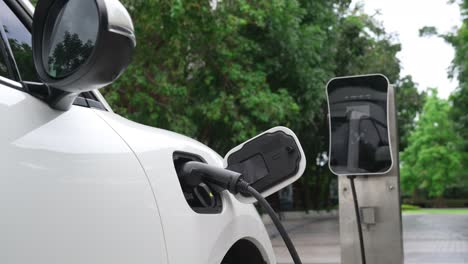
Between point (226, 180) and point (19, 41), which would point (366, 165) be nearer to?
point (226, 180)

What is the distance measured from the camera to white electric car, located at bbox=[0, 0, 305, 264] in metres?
1.41

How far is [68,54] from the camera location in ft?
5.06

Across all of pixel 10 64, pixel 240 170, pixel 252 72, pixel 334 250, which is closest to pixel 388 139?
pixel 240 170

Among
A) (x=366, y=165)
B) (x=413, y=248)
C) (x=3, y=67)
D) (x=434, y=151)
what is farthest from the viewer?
(x=434, y=151)

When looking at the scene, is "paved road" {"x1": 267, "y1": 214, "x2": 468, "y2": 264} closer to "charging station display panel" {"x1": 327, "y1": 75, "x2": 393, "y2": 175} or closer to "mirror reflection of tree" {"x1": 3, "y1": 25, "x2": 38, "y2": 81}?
"charging station display panel" {"x1": 327, "y1": 75, "x2": 393, "y2": 175}

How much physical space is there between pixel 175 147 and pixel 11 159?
2.46 ft

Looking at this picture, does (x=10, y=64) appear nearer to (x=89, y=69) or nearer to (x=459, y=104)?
(x=89, y=69)

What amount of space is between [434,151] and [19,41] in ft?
189

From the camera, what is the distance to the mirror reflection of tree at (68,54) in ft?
4.91

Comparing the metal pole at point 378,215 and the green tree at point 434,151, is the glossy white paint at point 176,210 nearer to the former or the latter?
the metal pole at point 378,215

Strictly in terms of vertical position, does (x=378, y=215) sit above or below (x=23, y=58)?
below

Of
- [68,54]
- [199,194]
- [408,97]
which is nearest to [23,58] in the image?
[68,54]

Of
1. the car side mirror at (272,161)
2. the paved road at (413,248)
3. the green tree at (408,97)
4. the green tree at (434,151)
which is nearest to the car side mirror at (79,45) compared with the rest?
the car side mirror at (272,161)

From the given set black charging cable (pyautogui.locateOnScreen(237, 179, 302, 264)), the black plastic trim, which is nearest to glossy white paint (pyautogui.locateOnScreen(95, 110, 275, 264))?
black charging cable (pyautogui.locateOnScreen(237, 179, 302, 264))
